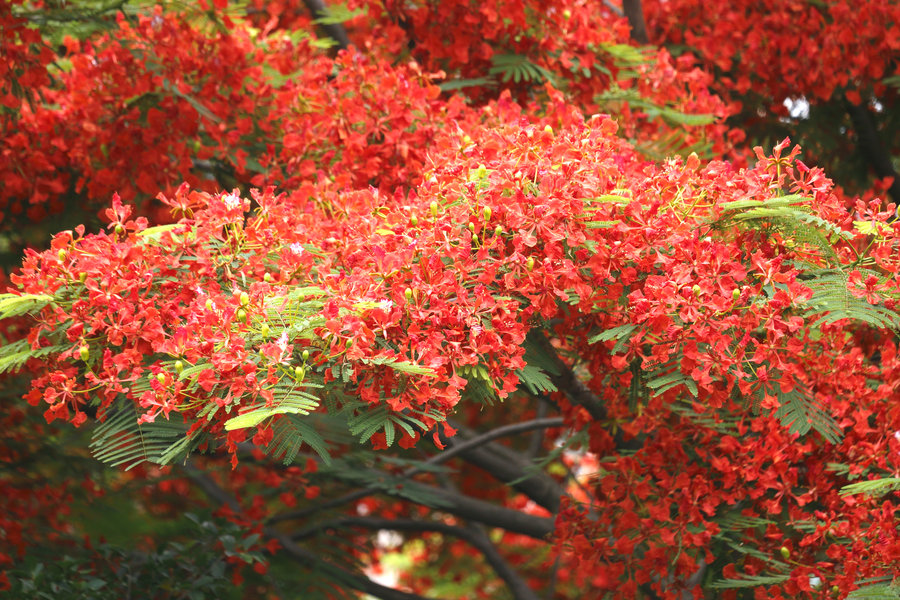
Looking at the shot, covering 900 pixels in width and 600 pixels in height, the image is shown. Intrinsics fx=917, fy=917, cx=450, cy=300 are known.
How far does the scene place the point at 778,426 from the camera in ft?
10.9

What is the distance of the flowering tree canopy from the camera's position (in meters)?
2.61

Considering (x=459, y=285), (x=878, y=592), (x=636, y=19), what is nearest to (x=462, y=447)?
(x=459, y=285)

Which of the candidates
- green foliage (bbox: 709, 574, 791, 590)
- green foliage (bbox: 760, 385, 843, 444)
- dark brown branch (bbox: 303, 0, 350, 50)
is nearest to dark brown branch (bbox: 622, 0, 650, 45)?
dark brown branch (bbox: 303, 0, 350, 50)

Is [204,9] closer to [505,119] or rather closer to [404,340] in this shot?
[505,119]

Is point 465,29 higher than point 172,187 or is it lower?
higher

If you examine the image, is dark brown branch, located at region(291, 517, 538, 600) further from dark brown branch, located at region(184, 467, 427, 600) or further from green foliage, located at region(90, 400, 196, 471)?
green foliage, located at region(90, 400, 196, 471)

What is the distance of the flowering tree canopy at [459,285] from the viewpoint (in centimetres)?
261

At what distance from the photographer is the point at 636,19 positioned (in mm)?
5305

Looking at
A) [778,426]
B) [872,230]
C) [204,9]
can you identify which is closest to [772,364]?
[872,230]

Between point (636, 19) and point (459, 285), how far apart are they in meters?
3.23

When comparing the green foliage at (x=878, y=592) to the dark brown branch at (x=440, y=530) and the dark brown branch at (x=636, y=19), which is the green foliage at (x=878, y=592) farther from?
the dark brown branch at (x=636, y=19)

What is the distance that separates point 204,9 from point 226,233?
1744 mm

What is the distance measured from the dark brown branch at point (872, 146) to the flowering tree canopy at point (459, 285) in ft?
0.08

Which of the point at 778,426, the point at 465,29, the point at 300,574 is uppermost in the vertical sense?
the point at 465,29
